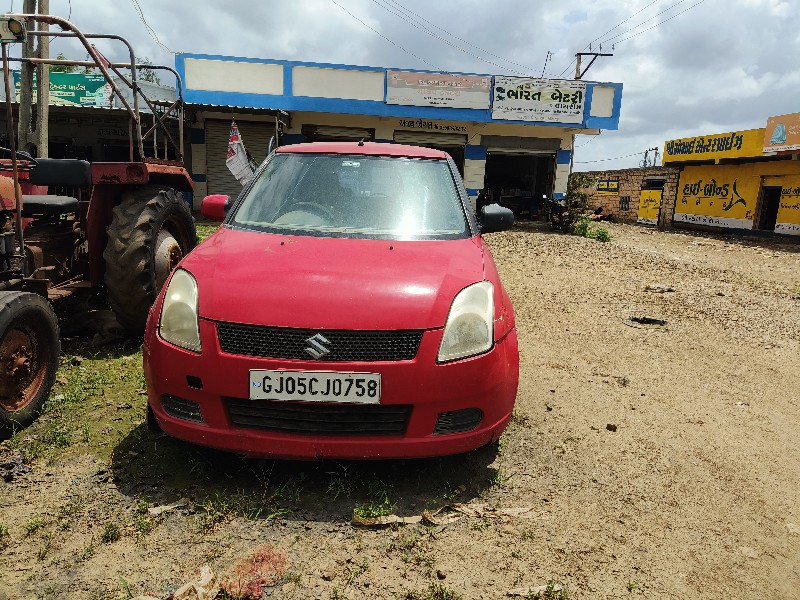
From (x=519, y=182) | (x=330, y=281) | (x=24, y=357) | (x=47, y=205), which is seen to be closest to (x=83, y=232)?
(x=47, y=205)

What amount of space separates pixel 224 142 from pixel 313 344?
1802cm

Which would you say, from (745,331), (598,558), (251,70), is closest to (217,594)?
(598,558)

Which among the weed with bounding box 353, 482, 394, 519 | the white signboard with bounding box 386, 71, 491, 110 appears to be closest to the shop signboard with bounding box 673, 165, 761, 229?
the white signboard with bounding box 386, 71, 491, 110

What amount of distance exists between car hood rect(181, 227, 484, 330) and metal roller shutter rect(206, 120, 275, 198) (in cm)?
1657

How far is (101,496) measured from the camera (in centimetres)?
246

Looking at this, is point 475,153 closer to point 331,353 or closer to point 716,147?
point 716,147

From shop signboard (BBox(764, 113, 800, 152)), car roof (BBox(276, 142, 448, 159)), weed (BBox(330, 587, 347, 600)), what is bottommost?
weed (BBox(330, 587, 347, 600))

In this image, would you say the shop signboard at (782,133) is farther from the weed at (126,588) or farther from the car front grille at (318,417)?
the weed at (126,588)

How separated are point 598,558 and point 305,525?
4.02 feet

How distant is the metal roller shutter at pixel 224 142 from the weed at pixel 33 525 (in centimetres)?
1714

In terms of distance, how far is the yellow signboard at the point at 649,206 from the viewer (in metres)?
27.3

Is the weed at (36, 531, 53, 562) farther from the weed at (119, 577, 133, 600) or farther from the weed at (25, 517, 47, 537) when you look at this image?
the weed at (119, 577, 133, 600)

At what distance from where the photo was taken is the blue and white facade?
16.8 metres

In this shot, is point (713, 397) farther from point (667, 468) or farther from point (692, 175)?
point (692, 175)
